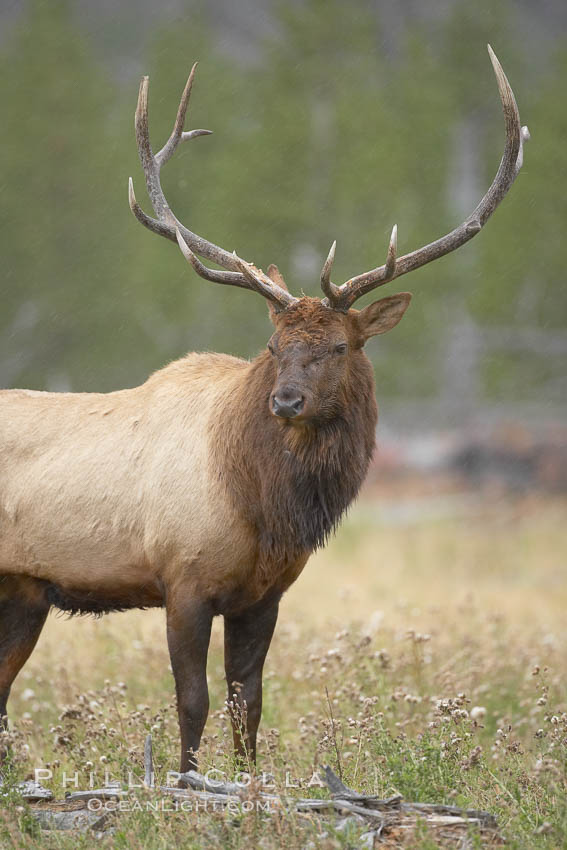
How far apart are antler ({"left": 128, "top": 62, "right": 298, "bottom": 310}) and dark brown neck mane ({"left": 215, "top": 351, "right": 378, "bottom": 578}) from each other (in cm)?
36

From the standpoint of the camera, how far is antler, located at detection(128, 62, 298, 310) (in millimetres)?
5562

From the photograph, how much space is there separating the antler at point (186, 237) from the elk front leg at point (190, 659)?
1.58m

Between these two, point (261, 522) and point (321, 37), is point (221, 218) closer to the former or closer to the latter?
point (321, 37)

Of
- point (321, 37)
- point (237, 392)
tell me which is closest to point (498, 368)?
point (321, 37)

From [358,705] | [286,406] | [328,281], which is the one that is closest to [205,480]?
[286,406]

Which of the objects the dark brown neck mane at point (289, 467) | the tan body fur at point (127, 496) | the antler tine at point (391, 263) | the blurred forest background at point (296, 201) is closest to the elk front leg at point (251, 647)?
the tan body fur at point (127, 496)

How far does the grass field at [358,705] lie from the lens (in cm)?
425

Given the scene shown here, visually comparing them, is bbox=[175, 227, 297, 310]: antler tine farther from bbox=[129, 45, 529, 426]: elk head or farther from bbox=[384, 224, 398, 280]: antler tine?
bbox=[384, 224, 398, 280]: antler tine

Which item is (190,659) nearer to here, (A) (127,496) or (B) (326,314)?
(A) (127,496)

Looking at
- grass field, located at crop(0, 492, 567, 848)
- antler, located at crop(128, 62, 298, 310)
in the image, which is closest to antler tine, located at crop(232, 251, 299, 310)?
antler, located at crop(128, 62, 298, 310)

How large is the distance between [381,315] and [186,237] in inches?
46.3

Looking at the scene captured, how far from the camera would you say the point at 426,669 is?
760cm

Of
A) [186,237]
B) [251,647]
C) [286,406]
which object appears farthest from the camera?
[186,237]

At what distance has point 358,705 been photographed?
6.12 meters
